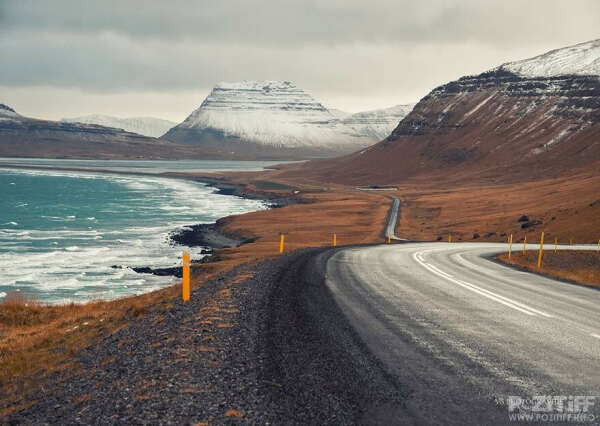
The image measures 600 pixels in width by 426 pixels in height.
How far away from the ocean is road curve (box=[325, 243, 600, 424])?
25.0m

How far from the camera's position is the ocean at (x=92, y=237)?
134 ft

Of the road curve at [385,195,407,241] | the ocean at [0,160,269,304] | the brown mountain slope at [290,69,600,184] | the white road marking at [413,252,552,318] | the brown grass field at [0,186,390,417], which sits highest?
the brown mountain slope at [290,69,600,184]

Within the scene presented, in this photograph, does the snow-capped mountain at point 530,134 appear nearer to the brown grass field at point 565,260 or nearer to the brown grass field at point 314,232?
the brown grass field at point 314,232

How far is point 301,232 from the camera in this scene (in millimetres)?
67688

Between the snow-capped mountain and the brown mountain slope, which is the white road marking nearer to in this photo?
the brown mountain slope

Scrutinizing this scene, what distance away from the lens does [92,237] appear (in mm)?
66750

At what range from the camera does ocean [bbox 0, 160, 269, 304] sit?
4094 centimetres

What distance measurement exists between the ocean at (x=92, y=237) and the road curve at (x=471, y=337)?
25030mm

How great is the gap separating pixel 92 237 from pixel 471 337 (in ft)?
209

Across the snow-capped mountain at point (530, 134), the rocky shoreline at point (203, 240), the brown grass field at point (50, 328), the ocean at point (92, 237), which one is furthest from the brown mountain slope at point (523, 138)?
Result: the brown grass field at point (50, 328)

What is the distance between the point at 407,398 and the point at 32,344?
37.3ft

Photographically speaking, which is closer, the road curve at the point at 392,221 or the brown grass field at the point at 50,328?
the brown grass field at the point at 50,328

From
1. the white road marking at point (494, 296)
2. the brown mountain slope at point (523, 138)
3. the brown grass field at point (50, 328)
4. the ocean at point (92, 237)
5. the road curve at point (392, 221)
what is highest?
the brown mountain slope at point (523, 138)

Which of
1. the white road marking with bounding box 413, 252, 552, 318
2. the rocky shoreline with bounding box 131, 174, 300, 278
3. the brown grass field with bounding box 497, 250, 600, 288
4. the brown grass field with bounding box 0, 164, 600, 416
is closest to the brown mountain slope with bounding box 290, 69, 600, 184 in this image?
the brown grass field with bounding box 0, 164, 600, 416
